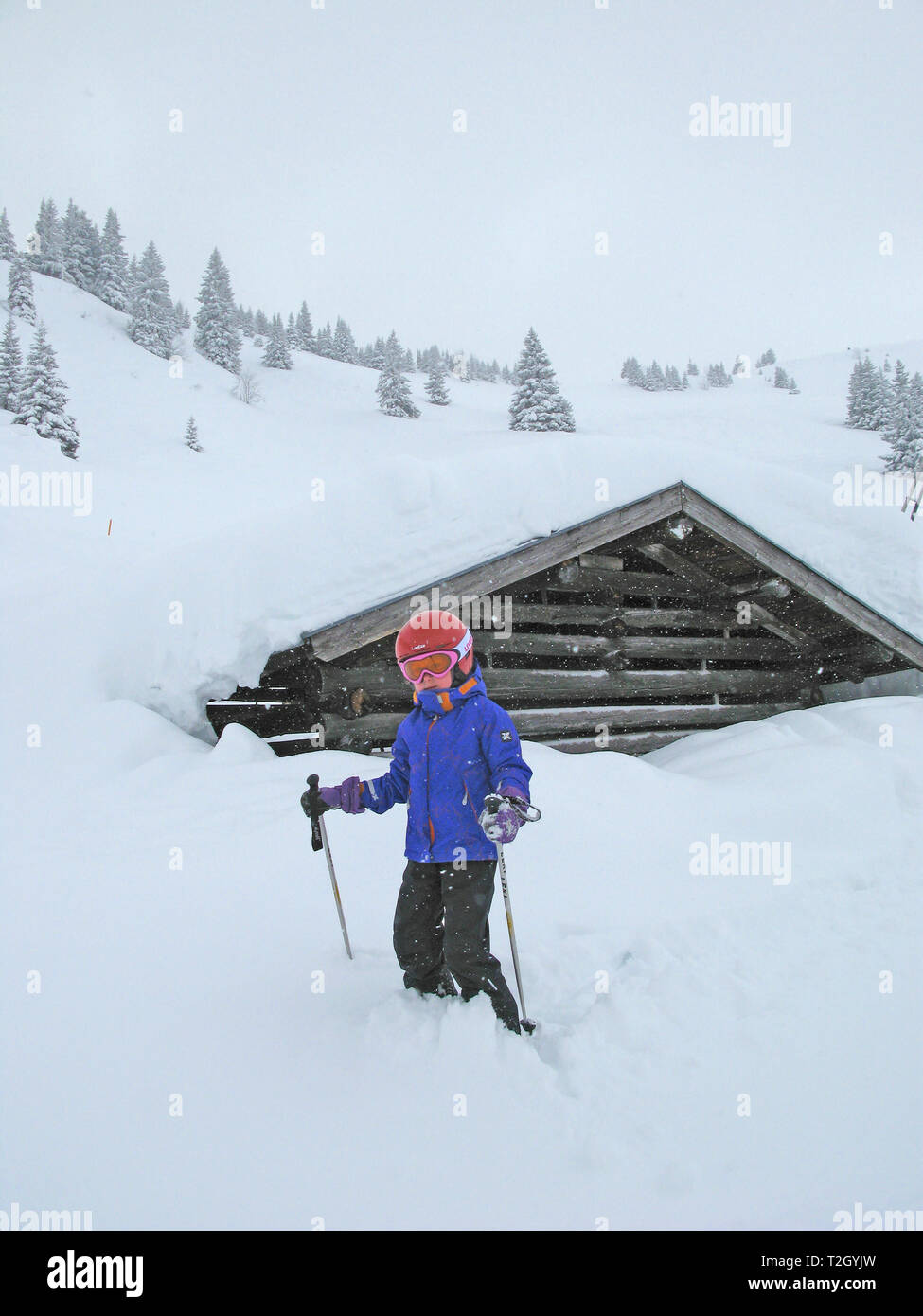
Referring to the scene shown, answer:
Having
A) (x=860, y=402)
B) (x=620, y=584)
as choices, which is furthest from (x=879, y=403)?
(x=620, y=584)

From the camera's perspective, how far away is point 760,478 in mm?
7246

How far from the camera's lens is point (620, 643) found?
23.3 ft

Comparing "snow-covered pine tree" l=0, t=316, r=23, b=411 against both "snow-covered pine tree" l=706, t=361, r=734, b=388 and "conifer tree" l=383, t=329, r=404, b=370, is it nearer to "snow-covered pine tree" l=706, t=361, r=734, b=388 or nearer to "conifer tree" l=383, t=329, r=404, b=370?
"conifer tree" l=383, t=329, r=404, b=370

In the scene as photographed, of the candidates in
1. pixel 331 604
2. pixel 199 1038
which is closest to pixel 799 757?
Result: pixel 331 604

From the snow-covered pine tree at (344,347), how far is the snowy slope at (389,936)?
74.0m

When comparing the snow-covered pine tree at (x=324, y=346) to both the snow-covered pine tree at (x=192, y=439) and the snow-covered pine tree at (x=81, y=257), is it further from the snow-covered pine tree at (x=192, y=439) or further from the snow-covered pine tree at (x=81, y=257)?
the snow-covered pine tree at (x=192, y=439)

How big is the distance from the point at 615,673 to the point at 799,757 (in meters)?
1.85

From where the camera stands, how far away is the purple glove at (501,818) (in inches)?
112

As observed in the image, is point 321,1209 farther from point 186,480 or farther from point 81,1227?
point 186,480

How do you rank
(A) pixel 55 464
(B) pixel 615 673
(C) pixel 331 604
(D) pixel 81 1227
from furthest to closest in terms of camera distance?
1. (A) pixel 55 464
2. (B) pixel 615 673
3. (C) pixel 331 604
4. (D) pixel 81 1227

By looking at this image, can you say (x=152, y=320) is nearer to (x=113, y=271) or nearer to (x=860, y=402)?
(x=113, y=271)

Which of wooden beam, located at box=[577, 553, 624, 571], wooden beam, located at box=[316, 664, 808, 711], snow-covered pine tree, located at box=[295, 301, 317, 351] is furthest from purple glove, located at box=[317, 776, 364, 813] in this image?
snow-covered pine tree, located at box=[295, 301, 317, 351]

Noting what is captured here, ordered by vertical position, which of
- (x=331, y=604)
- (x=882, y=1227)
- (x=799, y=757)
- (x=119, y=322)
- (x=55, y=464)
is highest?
(x=119, y=322)

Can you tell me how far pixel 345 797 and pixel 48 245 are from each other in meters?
72.9
